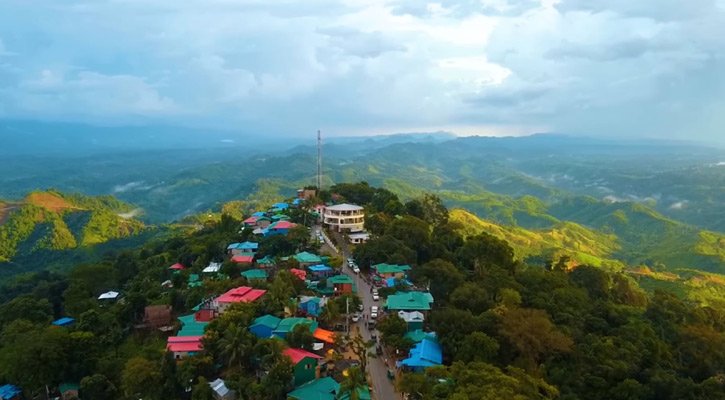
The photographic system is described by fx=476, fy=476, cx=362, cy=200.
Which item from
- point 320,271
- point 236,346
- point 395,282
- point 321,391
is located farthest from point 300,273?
point 321,391

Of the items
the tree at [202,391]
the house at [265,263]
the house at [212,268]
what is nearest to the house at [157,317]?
→ the house at [212,268]

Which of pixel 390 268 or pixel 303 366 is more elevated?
pixel 390 268

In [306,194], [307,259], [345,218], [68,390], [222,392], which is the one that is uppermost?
[306,194]

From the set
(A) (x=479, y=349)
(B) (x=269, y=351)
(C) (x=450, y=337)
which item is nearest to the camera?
(B) (x=269, y=351)

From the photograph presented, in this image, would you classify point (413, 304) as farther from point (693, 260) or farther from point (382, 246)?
point (693, 260)

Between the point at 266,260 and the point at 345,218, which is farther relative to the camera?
the point at 345,218

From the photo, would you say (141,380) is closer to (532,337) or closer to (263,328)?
(263,328)

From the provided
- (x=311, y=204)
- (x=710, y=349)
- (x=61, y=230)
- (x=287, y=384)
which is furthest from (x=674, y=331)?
(x=61, y=230)
